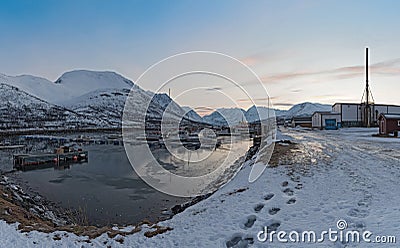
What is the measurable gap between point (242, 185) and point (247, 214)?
512 cm

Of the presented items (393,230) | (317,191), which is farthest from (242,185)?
(393,230)

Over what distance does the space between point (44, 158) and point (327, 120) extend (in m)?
58.0

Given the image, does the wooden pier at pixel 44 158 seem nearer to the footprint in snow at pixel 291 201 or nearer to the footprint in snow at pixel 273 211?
the footprint in snow at pixel 273 211

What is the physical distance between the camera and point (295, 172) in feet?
49.8

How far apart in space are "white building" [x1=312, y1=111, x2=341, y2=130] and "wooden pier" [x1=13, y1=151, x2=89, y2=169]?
169 ft

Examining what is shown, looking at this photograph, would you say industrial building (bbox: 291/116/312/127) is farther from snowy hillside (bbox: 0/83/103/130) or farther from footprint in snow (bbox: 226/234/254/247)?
snowy hillside (bbox: 0/83/103/130)

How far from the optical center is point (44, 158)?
3872 cm

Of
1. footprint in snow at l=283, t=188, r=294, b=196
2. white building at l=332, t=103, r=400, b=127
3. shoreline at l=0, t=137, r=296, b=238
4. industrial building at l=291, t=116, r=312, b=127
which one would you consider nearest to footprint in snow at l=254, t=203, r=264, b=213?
footprint in snow at l=283, t=188, r=294, b=196

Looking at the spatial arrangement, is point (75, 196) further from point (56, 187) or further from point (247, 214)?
point (247, 214)

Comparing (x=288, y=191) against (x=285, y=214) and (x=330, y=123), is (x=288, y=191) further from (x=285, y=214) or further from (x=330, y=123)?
(x=330, y=123)

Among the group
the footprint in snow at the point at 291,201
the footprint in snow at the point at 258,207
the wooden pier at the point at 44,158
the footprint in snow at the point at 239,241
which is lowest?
the wooden pier at the point at 44,158

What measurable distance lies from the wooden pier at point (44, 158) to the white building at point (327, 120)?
51643 mm

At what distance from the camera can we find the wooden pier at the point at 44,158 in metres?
36.5

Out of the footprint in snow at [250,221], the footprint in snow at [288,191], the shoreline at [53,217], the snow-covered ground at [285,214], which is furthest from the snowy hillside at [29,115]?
the footprint in snow at [250,221]
